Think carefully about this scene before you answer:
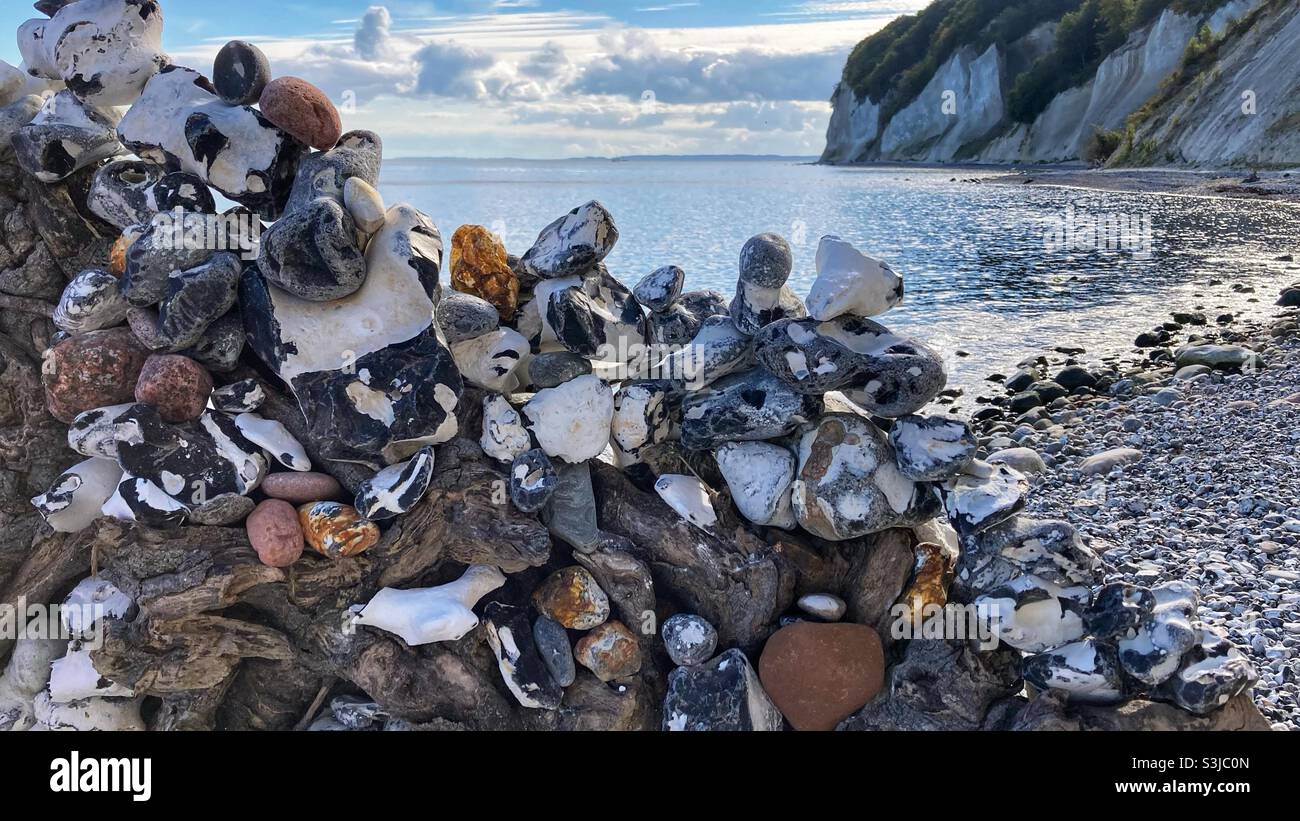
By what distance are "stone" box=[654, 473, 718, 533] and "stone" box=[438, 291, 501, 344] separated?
3.17 feet

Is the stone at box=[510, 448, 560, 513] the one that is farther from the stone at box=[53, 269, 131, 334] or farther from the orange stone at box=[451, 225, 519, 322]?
the stone at box=[53, 269, 131, 334]

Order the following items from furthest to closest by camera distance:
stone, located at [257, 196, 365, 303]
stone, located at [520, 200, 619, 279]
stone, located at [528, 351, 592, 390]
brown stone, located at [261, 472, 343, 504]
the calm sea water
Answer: the calm sea water
stone, located at [520, 200, 619, 279]
stone, located at [528, 351, 592, 390]
brown stone, located at [261, 472, 343, 504]
stone, located at [257, 196, 365, 303]

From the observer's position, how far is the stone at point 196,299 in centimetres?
344

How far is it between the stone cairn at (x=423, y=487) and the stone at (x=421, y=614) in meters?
0.01

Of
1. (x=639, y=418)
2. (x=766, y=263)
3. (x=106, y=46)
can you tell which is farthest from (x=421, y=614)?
(x=106, y=46)

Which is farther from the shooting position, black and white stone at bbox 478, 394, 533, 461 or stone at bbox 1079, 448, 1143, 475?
stone at bbox 1079, 448, 1143, 475

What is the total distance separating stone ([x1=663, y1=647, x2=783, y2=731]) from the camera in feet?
11.8

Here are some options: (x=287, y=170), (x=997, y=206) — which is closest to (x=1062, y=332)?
(x=287, y=170)

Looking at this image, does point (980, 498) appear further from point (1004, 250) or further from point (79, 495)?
point (1004, 250)

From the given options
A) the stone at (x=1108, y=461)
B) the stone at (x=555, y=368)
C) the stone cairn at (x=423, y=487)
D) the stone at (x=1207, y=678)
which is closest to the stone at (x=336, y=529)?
the stone cairn at (x=423, y=487)

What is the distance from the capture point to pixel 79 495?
371 centimetres

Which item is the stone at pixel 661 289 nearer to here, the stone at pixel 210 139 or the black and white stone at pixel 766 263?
the black and white stone at pixel 766 263

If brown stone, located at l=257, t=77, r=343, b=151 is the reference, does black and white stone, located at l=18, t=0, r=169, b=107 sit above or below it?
above

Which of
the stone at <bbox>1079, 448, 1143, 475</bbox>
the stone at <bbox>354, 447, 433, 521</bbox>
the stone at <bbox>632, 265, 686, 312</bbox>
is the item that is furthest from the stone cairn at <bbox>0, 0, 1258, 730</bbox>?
the stone at <bbox>1079, 448, 1143, 475</bbox>
